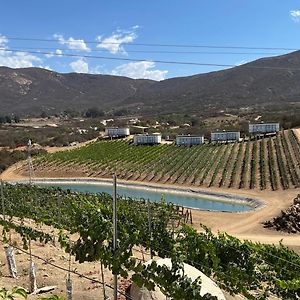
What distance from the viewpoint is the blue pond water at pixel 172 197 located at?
34.5 m

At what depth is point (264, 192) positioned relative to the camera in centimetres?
3656

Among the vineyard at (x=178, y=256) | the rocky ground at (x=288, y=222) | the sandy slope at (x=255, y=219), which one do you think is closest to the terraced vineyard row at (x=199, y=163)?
the sandy slope at (x=255, y=219)

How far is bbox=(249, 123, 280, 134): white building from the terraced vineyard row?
11.3 ft

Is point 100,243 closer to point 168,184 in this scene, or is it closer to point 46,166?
point 168,184

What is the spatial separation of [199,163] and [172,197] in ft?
31.1

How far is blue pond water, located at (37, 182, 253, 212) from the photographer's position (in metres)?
34.5

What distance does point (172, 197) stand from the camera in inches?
1535

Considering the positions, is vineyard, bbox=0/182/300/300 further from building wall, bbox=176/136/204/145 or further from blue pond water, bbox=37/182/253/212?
building wall, bbox=176/136/204/145

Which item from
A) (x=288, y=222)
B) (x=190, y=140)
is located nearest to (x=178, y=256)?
(x=288, y=222)

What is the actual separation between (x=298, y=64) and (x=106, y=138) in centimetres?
12652

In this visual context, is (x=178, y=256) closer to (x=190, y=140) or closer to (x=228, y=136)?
(x=190, y=140)

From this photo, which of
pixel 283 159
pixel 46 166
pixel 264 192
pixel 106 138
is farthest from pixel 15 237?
pixel 106 138

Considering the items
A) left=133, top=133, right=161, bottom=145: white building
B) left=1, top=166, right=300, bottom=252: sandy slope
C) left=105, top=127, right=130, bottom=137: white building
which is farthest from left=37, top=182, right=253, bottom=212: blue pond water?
left=105, top=127, right=130, bottom=137: white building

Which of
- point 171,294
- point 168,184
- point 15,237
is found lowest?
point 168,184
